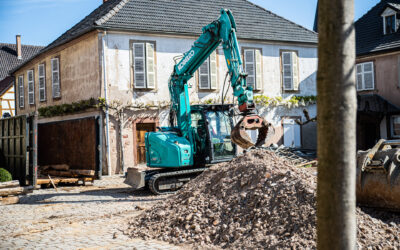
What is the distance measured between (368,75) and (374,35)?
2578 millimetres

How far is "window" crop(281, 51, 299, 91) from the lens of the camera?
22931mm

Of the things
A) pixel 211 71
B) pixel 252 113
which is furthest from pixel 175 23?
pixel 252 113

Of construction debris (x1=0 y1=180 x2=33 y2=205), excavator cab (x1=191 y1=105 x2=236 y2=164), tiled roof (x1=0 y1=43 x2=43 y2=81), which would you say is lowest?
construction debris (x1=0 y1=180 x2=33 y2=205)

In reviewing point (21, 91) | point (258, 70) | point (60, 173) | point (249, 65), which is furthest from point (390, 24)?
point (21, 91)

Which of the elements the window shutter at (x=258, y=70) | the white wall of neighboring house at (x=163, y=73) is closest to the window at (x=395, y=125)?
the white wall of neighboring house at (x=163, y=73)

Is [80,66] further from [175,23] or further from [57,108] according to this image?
[175,23]

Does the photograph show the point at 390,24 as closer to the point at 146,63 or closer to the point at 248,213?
the point at 146,63

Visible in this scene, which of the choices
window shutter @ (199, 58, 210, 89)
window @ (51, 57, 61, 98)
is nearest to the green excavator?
window shutter @ (199, 58, 210, 89)

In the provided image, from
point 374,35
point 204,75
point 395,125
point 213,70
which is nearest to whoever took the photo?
point 204,75

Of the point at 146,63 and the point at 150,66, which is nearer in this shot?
the point at 146,63

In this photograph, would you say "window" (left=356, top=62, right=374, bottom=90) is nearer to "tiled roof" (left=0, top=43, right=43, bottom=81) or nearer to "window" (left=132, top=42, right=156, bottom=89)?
"window" (left=132, top=42, right=156, bottom=89)

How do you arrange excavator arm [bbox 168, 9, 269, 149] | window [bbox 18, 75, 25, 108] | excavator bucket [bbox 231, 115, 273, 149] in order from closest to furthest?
excavator bucket [bbox 231, 115, 273, 149] < excavator arm [bbox 168, 9, 269, 149] < window [bbox 18, 75, 25, 108]

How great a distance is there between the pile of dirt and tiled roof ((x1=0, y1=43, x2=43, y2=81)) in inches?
1506

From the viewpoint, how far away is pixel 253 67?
72.4 feet
